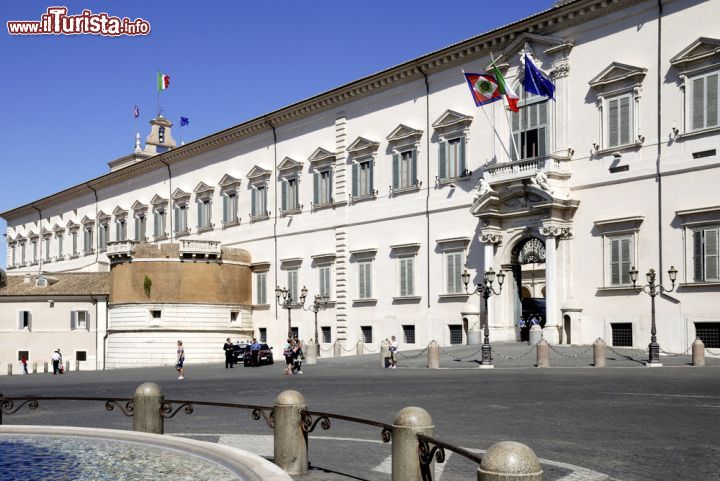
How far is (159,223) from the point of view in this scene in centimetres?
6206

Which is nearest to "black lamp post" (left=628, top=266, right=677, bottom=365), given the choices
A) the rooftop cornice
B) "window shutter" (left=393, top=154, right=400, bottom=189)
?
the rooftop cornice

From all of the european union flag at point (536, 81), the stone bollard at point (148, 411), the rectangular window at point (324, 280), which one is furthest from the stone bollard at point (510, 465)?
the rectangular window at point (324, 280)

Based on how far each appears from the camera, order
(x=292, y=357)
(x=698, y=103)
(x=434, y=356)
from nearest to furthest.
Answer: (x=698, y=103), (x=434, y=356), (x=292, y=357)

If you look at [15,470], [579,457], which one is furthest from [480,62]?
[15,470]

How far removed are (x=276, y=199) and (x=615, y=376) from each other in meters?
30.5

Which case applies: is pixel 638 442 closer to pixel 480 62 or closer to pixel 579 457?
pixel 579 457

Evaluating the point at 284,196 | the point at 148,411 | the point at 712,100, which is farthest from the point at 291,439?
the point at 284,196

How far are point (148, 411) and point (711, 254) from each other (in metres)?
22.7

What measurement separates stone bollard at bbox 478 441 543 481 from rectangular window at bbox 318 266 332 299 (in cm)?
4058

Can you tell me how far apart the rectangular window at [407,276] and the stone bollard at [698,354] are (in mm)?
16789

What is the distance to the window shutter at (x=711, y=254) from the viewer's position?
96.4 ft

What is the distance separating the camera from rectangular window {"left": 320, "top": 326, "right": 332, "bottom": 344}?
152 ft

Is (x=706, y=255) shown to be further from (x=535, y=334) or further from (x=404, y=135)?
(x=404, y=135)

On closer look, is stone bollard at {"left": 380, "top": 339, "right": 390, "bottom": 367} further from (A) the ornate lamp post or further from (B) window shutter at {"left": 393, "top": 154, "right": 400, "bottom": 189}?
(A) the ornate lamp post
